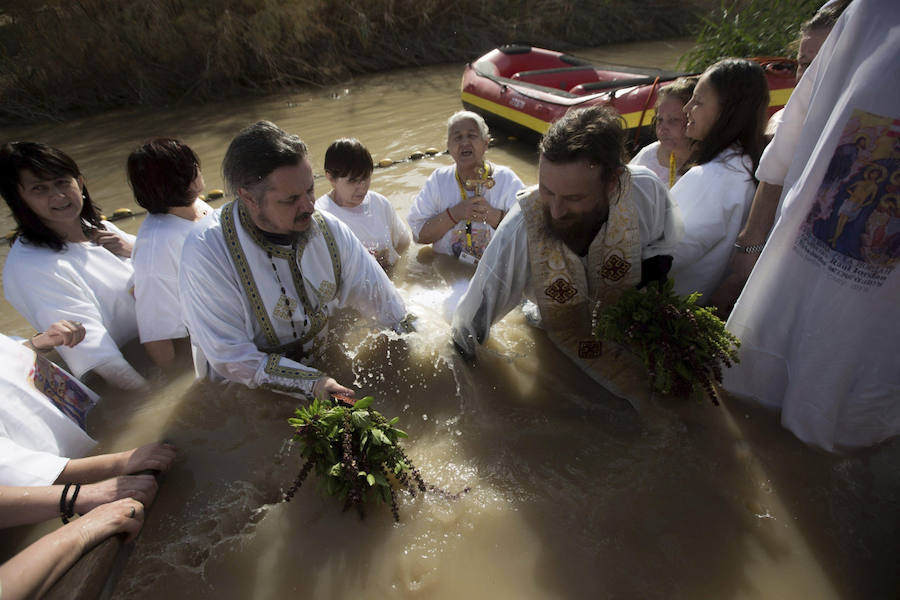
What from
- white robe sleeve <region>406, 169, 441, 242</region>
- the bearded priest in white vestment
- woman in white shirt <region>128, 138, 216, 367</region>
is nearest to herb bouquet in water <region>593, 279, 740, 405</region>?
the bearded priest in white vestment

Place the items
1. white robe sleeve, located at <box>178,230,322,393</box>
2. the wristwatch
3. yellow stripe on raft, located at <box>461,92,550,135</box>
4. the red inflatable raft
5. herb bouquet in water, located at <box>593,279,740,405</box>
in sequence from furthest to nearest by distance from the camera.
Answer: yellow stripe on raft, located at <box>461,92,550,135</box> < the red inflatable raft < the wristwatch < white robe sleeve, located at <box>178,230,322,393</box> < herb bouquet in water, located at <box>593,279,740,405</box>

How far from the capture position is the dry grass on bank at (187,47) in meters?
8.93

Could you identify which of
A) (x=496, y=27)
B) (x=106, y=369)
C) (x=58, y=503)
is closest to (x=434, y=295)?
(x=106, y=369)

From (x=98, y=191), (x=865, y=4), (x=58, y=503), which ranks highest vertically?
(x=865, y=4)

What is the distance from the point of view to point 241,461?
241 centimetres

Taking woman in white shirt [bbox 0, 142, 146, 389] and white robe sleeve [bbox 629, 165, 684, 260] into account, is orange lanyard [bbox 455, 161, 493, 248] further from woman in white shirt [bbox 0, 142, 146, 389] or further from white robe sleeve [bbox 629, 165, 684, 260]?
woman in white shirt [bbox 0, 142, 146, 389]

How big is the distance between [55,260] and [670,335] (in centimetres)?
327

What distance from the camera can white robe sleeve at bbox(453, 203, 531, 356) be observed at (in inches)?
97.5

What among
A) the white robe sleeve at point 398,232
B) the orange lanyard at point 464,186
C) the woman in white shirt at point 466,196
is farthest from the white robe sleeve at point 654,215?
the white robe sleeve at point 398,232

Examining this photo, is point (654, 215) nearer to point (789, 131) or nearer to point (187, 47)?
point (789, 131)

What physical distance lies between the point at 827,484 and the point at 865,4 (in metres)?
1.88

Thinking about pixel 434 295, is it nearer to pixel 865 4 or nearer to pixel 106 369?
pixel 106 369

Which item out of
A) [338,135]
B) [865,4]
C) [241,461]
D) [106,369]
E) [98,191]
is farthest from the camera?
[338,135]

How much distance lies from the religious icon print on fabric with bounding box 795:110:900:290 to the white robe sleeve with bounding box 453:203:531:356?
1215mm
